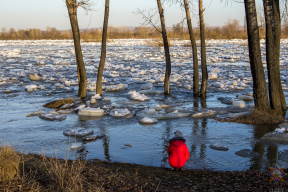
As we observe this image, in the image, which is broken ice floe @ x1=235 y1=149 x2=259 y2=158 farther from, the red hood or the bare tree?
the bare tree

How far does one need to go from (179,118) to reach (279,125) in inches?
109

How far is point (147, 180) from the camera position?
4.23m

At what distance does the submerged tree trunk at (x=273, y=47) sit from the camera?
816 cm

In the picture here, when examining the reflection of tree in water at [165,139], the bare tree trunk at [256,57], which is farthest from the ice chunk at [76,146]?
the bare tree trunk at [256,57]

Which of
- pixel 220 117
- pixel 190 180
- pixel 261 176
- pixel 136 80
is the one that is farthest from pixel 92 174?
pixel 136 80

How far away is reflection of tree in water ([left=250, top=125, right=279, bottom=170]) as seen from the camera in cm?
533

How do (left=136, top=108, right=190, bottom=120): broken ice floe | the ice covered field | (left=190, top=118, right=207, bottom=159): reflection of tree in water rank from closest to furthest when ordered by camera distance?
the ice covered field → (left=190, top=118, right=207, bottom=159): reflection of tree in water → (left=136, top=108, right=190, bottom=120): broken ice floe

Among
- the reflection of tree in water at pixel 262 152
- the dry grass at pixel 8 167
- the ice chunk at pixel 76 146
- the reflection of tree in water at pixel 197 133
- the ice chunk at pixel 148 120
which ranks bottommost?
the reflection of tree in water at pixel 262 152

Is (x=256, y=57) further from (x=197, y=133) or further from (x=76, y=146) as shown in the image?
(x=76, y=146)

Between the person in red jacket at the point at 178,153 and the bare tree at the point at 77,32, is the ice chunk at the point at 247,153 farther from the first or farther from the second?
the bare tree at the point at 77,32

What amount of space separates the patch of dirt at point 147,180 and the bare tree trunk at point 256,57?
158 inches

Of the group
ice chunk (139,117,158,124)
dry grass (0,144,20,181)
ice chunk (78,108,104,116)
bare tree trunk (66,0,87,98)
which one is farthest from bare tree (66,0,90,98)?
dry grass (0,144,20,181)

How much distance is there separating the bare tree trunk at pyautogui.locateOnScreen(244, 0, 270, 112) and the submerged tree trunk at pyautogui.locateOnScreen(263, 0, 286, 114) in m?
0.44

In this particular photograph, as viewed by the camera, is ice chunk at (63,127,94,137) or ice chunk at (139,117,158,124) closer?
ice chunk at (63,127,94,137)
